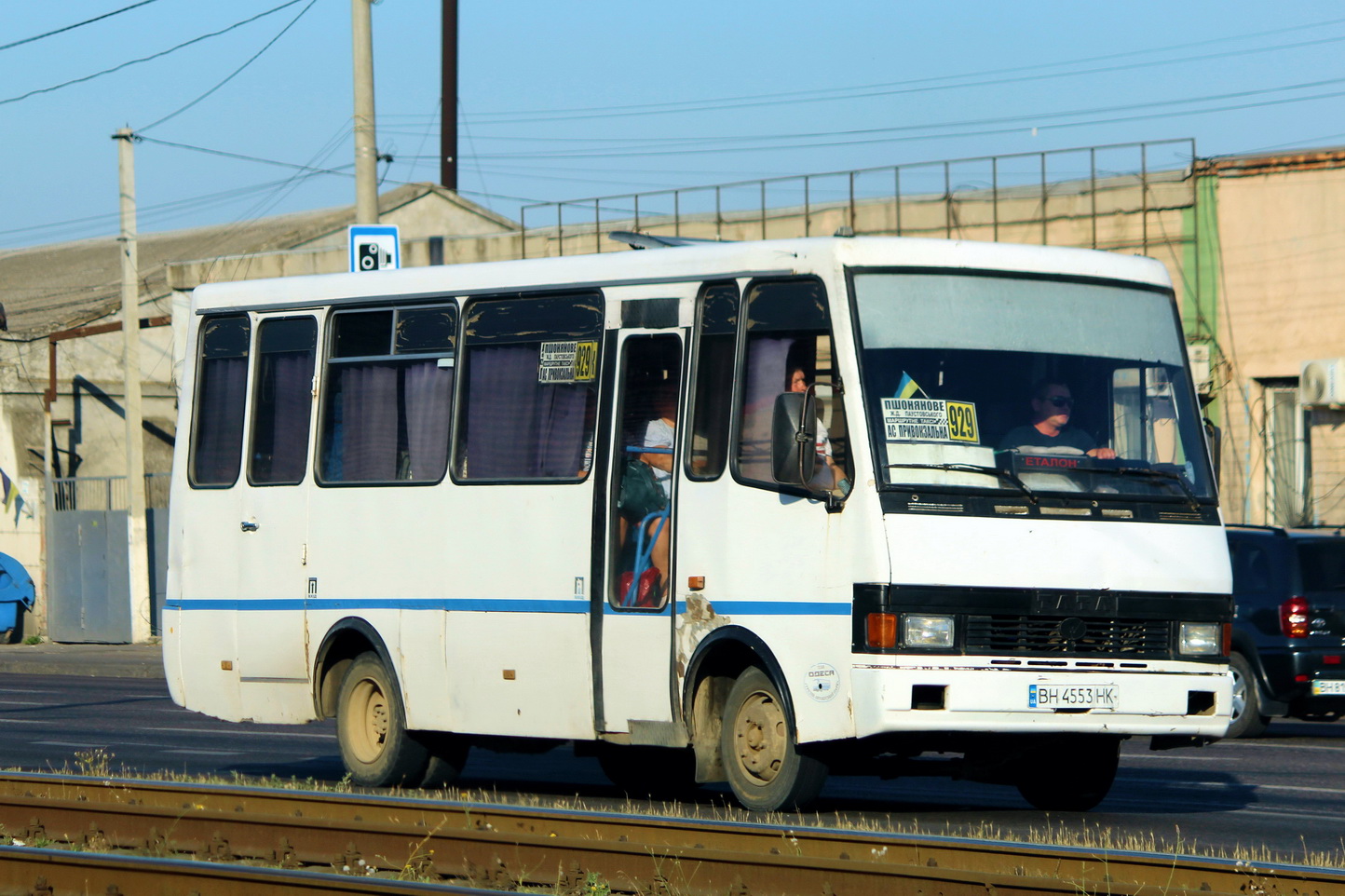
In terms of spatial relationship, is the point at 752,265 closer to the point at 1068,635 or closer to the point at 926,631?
the point at 926,631

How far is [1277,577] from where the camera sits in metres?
17.7

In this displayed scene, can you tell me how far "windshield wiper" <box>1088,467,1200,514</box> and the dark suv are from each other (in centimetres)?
743

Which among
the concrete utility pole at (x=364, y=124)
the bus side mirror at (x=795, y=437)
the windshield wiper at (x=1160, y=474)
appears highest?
the concrete utility pole at (x=364, y=124)

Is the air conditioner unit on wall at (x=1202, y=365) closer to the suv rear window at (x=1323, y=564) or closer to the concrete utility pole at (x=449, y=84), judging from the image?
the suv rear window at (x=1323, y=564)

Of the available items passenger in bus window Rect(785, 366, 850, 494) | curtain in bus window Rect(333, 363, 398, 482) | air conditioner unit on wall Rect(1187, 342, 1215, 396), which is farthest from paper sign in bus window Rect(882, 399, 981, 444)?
air conditioner unit on wall Rect(1187, 342, 1215, 396)

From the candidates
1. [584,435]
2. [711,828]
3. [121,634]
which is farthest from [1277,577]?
[121,634]

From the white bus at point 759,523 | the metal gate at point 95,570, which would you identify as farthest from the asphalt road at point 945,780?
the metal gate at point 95,570

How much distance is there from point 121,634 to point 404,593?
23990 mm

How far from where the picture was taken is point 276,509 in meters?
13.1

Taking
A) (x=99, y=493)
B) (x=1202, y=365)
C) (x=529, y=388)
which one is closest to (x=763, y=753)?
(x=529, y=388)

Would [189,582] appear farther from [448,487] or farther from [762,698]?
[762,698]

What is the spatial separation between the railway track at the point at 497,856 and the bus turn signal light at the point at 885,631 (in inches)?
38.9

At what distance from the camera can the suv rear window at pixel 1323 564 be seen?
1762cm

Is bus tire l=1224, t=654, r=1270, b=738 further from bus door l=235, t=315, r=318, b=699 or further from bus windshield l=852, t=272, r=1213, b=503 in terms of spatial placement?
bus door l=235, t=315, r=318, b=699
